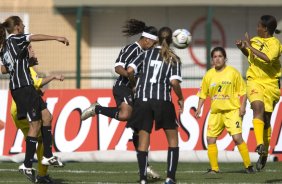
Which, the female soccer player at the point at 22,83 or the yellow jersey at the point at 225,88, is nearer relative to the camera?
the female soccer player at the point at 22,83

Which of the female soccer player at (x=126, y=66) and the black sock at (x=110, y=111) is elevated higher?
the female soccer player at (x=126, y=66)

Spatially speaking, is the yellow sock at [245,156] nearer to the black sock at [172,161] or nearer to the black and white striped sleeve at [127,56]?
the black and white striped sleeve at [127,56]

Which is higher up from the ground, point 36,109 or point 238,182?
point 36,109

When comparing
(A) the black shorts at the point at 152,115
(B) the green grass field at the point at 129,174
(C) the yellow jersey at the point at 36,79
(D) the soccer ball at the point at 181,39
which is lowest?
(B) the green grass field at the point at 129,174

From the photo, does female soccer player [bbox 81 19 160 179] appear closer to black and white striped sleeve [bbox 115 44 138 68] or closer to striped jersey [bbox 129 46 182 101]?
black and white striped sleeve [bbox 115 44 138 68]

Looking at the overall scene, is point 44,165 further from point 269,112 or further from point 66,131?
point 66,131

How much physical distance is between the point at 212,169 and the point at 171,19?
1782 centimetres

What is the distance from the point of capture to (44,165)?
14.4 metres

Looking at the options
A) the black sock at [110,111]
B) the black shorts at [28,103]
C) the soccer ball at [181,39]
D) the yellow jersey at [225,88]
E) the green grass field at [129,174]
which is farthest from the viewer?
the black sock at [110,111]

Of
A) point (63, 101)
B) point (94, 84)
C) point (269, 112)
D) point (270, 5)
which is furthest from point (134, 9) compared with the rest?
point (269, 112)

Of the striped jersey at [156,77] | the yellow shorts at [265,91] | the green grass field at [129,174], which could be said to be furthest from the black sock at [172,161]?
the yellow shorts at [265,91]

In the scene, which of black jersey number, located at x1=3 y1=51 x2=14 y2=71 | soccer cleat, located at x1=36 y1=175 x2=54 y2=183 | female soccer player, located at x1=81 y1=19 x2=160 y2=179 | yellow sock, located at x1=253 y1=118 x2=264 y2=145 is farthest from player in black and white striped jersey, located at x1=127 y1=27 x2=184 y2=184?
yellow sock, located at x1=253 y1=118 x2=264 y2=145

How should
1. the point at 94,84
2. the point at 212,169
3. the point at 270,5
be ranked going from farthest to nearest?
the point at 270,5 < the point at 94,84 < the point at 212,169

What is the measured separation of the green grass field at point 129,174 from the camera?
14.6 m
